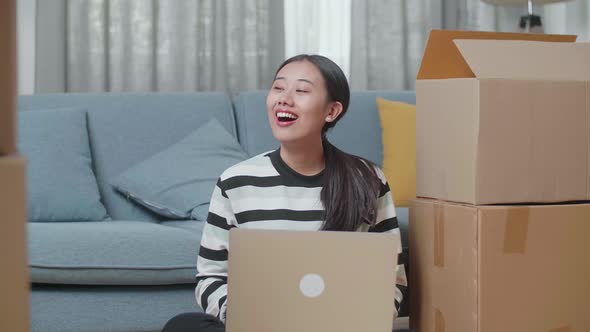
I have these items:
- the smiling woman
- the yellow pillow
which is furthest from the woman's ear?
the yellow pillow

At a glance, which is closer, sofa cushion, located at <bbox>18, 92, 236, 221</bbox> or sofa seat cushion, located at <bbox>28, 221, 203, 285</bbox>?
sofa seat cushion, located at <bbox>28, 221, 203, 285</bbox>

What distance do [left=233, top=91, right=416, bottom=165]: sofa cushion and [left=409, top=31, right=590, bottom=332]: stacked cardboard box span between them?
40.2 inches

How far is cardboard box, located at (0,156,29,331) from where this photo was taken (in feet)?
1.64

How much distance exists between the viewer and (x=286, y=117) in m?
1.50

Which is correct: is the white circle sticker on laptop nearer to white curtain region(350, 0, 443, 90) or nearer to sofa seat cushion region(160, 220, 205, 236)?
sofa seat cushion region(160, 220, 205, 236)


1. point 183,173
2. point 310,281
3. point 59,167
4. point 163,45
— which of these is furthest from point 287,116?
point 163,45

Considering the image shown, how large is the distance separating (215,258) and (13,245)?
952 millimetres

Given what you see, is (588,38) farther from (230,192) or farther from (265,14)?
(230,192)

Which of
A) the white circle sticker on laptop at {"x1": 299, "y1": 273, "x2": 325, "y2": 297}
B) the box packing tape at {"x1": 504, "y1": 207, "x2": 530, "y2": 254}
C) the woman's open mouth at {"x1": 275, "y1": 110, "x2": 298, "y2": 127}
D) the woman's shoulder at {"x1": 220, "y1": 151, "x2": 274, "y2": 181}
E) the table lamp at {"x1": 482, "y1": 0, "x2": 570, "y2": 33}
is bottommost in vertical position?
the white circle sticker on laptop at {"x1": 299, "y1": 273, "x2": 325, "y2": 297}

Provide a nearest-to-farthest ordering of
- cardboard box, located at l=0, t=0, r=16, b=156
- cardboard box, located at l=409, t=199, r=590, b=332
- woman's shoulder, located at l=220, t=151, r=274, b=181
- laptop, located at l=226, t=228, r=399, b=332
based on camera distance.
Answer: cardboard box, located at l=0, t=0, r=16, b=156
laptop, located at l=226, t=228, r=399, b=332
cardboard box, located at l=409, t=199, r=590, b=332
woman's shoulder, located at l=220, t=151, r=274, b=181

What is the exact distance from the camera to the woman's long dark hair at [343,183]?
147 centimetres

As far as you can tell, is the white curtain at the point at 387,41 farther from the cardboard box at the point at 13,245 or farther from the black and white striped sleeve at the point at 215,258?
the cardboard box at the point at 13,245

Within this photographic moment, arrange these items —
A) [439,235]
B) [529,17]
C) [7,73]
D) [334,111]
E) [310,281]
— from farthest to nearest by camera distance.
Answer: [529,17]
[334,111]
[439,235]
[310,281]
[7,73]

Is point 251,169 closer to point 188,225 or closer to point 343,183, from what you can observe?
point 343,183
